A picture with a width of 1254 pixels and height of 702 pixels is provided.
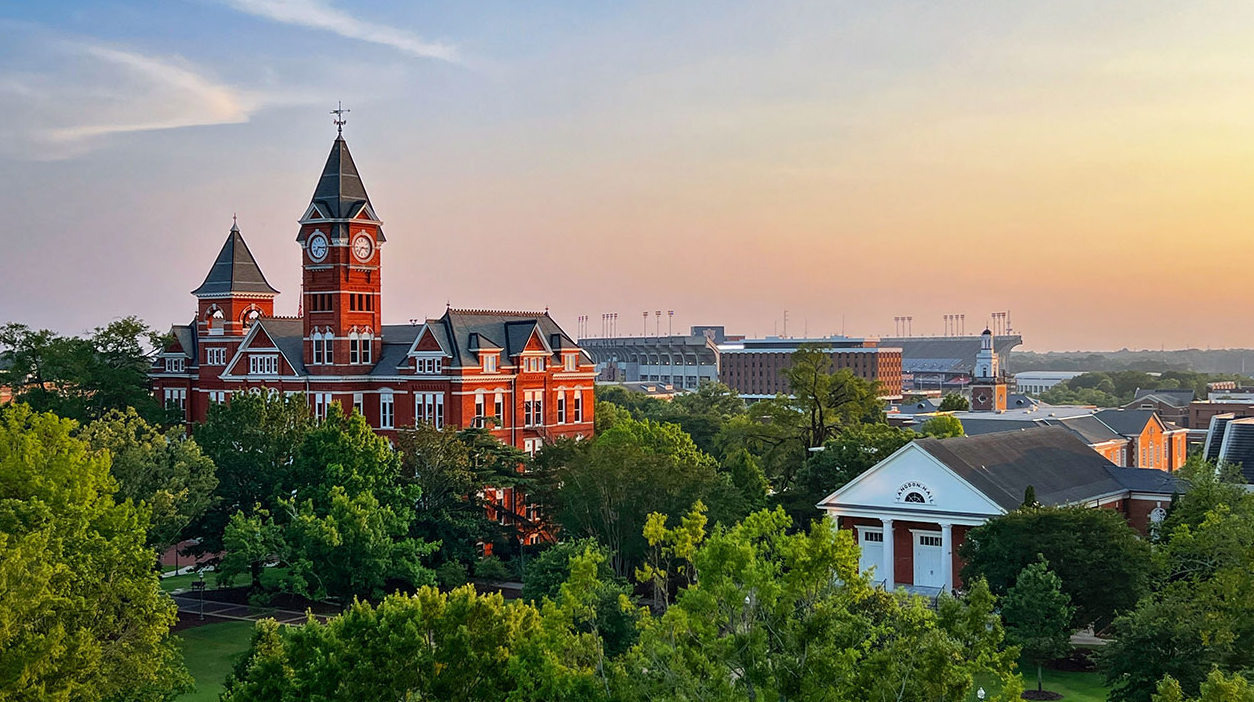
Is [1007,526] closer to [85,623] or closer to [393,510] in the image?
[393,510]

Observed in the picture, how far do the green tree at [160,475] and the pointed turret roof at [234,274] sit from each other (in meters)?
31.2

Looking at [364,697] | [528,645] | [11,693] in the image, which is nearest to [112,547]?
[11,693]

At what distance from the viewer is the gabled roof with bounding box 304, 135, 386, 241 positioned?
71.3m

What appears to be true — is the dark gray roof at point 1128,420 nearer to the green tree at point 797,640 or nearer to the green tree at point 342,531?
the green tree at point 342,531

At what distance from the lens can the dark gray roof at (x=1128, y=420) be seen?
298 feet

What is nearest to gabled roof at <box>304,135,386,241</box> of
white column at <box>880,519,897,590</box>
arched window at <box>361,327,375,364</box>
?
arched window at <box>361,327,375,364</box>

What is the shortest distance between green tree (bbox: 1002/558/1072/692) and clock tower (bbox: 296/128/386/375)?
43.4m

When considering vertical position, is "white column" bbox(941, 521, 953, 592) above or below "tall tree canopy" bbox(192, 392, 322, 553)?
below

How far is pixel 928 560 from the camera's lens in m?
51.4

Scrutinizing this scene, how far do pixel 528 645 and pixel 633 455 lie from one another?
28.1 metres

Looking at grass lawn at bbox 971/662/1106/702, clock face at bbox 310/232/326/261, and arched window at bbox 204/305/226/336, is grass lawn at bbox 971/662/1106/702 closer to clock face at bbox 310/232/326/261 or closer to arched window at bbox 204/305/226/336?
clock face at bbox 310/232/326/261

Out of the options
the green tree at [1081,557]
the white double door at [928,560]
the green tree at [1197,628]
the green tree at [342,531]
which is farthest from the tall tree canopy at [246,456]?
the green tree at [1197,628]

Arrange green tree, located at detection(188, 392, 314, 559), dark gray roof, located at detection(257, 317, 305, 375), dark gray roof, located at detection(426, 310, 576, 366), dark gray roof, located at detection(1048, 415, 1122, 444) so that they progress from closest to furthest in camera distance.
Answer: green tree, located at detection(188, 392, 314, 559) < dark gray roof, located at detection(426, 310, 576, 366) < dark gray roof, located at detection(257, 317, 305, 375) < dark gray roof, located at detection(1048, 415, 1122, 444)

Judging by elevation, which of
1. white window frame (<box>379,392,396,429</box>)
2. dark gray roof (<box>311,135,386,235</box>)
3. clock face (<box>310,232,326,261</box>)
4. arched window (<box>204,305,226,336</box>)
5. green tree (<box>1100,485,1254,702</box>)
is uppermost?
dark gray roof (<box>311,135,386,235</box>)
